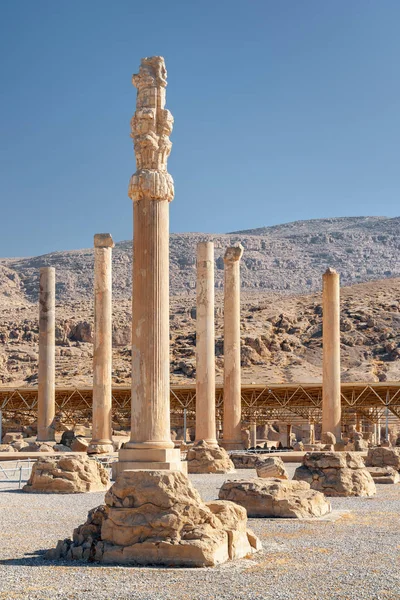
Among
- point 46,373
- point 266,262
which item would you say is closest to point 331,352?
point 46,373

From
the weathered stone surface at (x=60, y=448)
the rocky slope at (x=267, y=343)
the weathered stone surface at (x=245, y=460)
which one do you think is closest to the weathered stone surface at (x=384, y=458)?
the weathered stone surface at (x=245, y=460)

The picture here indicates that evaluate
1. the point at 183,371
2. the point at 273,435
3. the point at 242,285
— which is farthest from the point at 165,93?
the point at 242,285

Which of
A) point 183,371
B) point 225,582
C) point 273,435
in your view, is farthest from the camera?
point 183,371

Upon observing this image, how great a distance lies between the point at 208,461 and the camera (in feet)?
82.2

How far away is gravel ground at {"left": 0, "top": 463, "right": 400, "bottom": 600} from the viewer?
28.0 feet

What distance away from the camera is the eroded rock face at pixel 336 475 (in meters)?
18.6

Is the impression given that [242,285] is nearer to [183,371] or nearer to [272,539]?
[183,371]

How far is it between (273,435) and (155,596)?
44.9 m

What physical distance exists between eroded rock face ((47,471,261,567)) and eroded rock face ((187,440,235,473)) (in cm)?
1359

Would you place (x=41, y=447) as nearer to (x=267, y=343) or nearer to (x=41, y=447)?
(x=41, y=447)

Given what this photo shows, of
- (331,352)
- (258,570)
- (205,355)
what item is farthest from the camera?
(331,352)

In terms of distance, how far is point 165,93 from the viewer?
563 inches

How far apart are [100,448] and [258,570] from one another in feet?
67.9

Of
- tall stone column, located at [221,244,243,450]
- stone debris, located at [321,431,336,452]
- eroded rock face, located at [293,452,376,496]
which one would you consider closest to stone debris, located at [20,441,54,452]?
tall stone column, located at [221,244,243,450]
